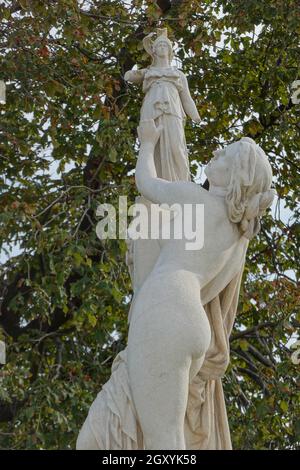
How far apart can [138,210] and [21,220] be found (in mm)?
4289

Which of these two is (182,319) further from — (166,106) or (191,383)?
(166,106)

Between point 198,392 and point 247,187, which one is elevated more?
point 247,187

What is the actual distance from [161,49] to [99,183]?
15.5ft

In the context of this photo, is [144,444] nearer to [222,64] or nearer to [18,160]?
[18,160]

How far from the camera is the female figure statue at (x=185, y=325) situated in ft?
21.4

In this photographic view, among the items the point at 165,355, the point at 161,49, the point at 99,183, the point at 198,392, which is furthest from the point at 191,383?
the point at 99,183

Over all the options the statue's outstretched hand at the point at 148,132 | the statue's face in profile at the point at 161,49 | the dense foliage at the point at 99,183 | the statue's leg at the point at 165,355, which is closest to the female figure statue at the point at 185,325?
the statue's leg at the point at 165,355

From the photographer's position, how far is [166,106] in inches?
296

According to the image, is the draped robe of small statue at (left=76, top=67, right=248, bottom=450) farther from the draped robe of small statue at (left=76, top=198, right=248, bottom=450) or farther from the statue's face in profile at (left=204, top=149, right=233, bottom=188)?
the statue's face in profile at (left=204, top=149, right=233, bottom=188)

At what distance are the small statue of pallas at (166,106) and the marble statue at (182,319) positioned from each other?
0.41ft

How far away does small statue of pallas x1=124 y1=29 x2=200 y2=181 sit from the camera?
24.3 ft

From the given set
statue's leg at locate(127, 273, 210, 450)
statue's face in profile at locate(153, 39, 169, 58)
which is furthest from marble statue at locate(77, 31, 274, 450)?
statue's face in profile at locate(153, 39, 169, 58)

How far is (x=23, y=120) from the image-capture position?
12.5 metres

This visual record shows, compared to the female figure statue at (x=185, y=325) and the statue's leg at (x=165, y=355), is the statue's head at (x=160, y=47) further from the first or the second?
the statue's leg at (x=165, y=355)
